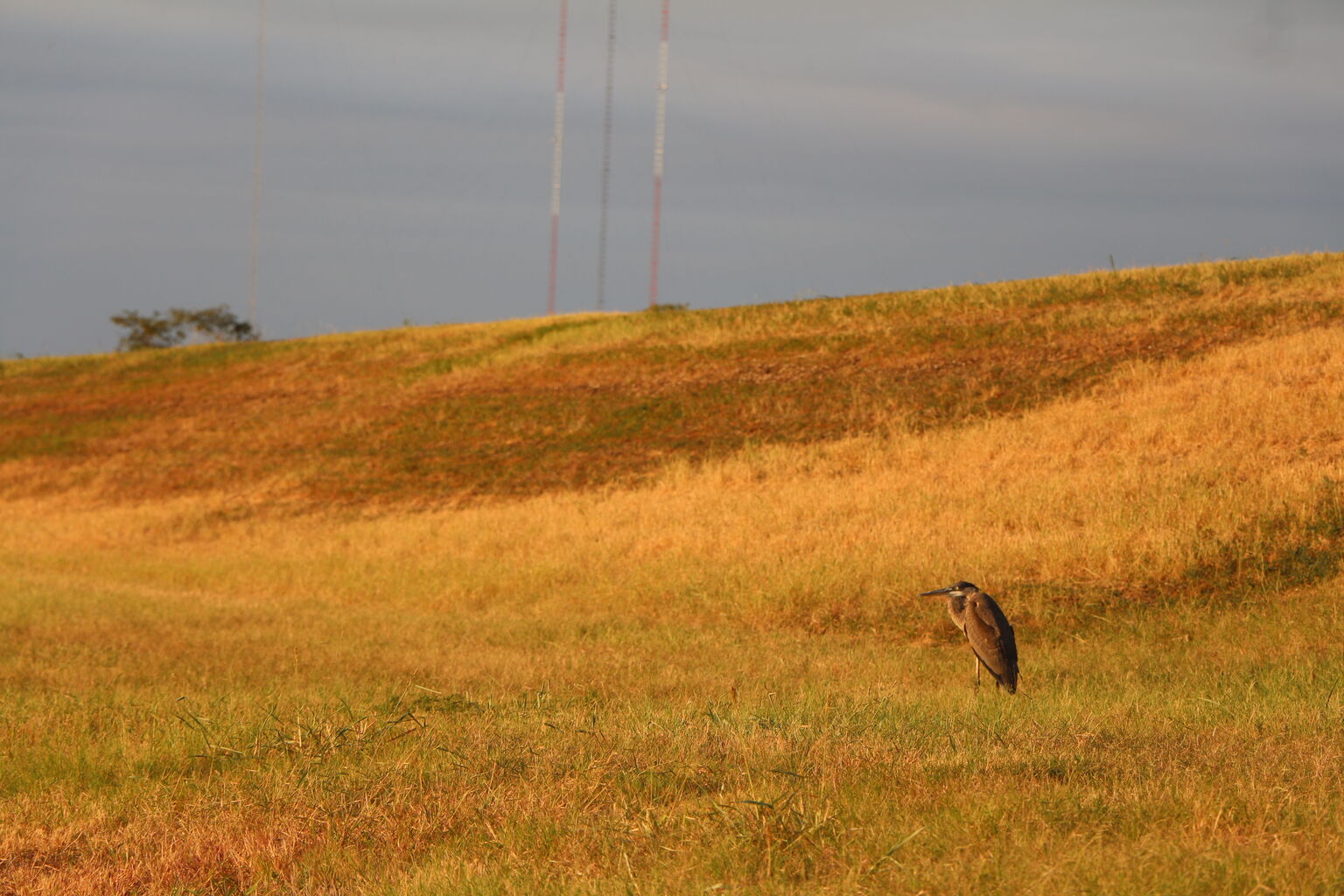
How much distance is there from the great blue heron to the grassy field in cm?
35

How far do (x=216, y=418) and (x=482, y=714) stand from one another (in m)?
34.1

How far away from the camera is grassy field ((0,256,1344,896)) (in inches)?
210

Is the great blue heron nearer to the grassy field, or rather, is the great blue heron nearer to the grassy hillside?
the grassy field

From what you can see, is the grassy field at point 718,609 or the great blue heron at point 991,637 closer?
the grassy field at point 718,609

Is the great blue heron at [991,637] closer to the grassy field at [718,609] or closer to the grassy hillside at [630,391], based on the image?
the grassy field at [718,609]

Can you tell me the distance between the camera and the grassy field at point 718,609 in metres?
5.34

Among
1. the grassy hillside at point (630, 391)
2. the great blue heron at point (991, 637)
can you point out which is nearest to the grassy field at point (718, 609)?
the grassy hillside at point (630, 391)

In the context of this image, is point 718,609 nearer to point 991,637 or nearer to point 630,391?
point 991,637

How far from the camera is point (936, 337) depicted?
33.0 m

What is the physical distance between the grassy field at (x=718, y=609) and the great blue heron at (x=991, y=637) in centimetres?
35

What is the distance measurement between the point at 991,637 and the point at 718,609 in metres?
6.69

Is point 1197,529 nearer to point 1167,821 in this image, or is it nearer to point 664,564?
point 664,564

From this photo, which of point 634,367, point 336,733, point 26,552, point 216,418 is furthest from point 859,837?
point 216,418

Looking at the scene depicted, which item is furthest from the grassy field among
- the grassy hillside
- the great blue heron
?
the great blue heron
